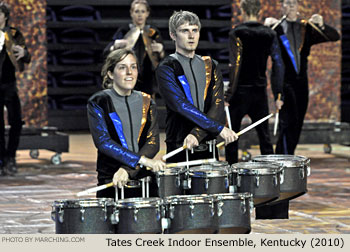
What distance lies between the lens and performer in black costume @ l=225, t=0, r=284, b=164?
6488 millimetres

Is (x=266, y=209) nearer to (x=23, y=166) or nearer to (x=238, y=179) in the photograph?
(x=238, y=179)

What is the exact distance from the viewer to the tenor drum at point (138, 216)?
3613 mm

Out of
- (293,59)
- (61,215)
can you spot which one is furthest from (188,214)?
(293,59)

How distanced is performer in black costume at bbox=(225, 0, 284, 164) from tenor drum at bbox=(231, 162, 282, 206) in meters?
1.97

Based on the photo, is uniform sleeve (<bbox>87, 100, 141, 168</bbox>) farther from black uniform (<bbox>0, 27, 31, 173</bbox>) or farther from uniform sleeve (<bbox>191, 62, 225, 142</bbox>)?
black uniform (<bbox>0, 27, 31, 173</bbox>)

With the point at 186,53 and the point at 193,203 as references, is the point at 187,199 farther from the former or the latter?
the point at 186,53

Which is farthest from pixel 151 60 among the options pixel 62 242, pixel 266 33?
pixel 62 242

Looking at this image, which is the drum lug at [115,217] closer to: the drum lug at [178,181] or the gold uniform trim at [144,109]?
the gold uniform trim at [144,109]

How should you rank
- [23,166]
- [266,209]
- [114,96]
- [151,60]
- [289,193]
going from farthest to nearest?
1. [23,166]
2. [151,60]
3. [266,209]
4. [289,193]
5. [114,96]

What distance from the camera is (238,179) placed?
14.5 feet

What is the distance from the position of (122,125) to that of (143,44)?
11.1 ft

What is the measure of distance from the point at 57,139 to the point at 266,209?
3.42m

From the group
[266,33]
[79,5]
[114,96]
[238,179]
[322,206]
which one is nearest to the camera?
[114,96]

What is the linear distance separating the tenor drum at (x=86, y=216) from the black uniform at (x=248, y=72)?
289 centimetres
